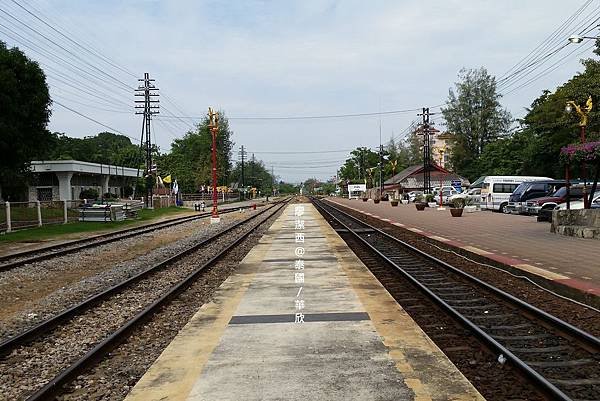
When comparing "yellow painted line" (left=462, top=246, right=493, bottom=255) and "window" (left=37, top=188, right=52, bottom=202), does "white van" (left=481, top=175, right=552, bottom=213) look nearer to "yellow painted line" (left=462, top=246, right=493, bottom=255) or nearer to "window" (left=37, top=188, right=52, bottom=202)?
"yellow painted line" (left=462, top=246, right=493, bottom=255)

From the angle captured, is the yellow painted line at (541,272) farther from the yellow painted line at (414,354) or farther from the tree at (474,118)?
the tree at (474,118)

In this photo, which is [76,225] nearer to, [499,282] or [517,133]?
[499,282]

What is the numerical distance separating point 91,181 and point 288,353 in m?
59.7

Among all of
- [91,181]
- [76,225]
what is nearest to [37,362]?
[76,225]

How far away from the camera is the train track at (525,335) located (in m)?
4.94

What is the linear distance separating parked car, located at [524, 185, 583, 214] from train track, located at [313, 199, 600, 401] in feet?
56.7

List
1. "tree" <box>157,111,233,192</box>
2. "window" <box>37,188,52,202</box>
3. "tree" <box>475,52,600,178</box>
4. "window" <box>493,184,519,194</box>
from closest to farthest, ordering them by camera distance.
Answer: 1. "window" <box>493,184,519,194</box>
2. "tree" <box>475,52,600,178</box>
3. "window" <box>37,188,52,202</box>
4. "tree" <box>157,111,233,192</box>

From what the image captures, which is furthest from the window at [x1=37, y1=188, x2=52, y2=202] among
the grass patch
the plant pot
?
the plant pot

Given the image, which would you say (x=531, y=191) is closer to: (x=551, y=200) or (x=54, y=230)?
(x=551, y=200)

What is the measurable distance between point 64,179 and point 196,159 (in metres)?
61.1

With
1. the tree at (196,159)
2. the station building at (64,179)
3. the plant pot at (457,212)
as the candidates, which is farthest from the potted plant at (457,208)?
the tree at (196,159)

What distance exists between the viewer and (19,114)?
32688 millimetres

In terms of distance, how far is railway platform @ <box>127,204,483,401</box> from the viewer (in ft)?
15.3

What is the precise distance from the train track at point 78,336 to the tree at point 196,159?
3444 inches
